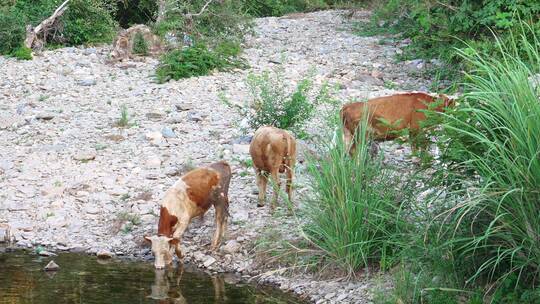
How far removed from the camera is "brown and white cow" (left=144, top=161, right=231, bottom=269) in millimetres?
9930

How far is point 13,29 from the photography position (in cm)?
1917

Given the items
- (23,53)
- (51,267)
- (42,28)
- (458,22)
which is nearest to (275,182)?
(51,267)

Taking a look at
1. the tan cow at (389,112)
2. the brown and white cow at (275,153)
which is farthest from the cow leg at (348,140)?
the brown and white cow at (275,153)

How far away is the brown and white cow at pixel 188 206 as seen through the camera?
32.6 feet

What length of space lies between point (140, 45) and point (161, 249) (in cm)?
953

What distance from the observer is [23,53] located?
1862 cm

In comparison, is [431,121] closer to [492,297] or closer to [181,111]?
[492,297]

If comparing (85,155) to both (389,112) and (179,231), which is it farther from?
(389,112)

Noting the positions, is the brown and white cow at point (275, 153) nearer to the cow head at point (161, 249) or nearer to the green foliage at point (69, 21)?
the cow head at point (161, 249)

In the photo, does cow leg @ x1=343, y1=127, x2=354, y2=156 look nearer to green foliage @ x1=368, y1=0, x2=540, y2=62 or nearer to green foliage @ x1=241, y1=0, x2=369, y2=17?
green foliage @ x1=368, y1=0, x2=540, y2=62

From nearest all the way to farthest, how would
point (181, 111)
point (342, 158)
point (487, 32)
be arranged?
1. point (342, 158)
2. point (181, 111)
3. point (487, 32)

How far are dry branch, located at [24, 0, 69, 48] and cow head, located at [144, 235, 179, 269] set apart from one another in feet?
33.9

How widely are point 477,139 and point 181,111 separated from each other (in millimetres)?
8057

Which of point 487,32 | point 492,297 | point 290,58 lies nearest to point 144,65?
point 290,58
